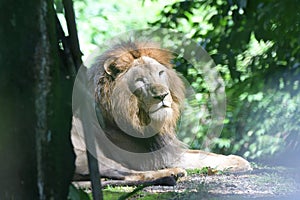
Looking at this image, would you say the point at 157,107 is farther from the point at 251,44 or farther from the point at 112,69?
the point at 251,44

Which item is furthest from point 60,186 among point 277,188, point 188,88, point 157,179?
point 188,88

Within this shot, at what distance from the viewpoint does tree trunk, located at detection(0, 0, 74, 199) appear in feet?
5.49

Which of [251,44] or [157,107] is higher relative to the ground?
[251,44]

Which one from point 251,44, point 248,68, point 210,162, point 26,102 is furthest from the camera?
point 251,44

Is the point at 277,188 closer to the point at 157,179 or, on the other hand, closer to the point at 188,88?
the point at 157,179

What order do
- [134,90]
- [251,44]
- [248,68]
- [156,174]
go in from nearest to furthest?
1. [156,174]
2. [134,90]
3. [248,68]
4. [251,44]

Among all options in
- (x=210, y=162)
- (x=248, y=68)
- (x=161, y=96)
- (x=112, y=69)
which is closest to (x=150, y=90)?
(x=161, y=96)

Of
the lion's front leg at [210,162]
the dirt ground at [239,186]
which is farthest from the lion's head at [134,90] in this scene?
the dirt ground at [239,186]

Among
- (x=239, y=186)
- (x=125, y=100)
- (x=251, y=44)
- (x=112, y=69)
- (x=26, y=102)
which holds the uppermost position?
(x=251, y=44)

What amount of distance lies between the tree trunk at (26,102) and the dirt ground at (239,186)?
79 cm

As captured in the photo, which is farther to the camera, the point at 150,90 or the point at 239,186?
the point at 150,90

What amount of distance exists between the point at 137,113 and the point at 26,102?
47.8 inches

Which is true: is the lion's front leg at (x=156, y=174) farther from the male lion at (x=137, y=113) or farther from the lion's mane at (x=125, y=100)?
the lion's mane at (x=125, y=100)

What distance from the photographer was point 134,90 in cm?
284
